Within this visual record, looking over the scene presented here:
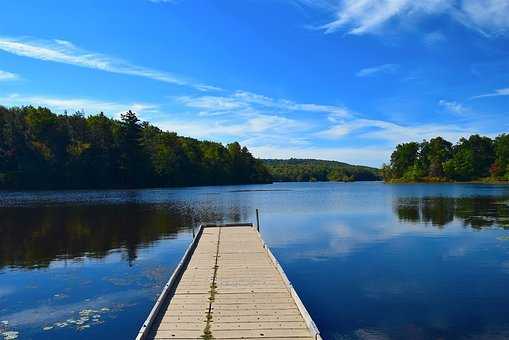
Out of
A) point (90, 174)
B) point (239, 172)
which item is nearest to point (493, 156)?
point (239, 172)

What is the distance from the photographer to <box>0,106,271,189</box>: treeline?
109 metres

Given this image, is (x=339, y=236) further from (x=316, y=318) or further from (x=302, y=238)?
(x=316, y=318)

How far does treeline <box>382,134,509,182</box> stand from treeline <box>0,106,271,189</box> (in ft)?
295

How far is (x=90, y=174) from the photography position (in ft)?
381

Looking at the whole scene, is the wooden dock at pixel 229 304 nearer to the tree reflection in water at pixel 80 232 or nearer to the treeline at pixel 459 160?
the tree reflection in water at pixel 80 232

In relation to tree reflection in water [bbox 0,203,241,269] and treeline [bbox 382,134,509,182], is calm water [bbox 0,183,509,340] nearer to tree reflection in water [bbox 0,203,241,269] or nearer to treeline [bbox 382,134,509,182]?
tree reflection in water [bbox 0,203,241,269]

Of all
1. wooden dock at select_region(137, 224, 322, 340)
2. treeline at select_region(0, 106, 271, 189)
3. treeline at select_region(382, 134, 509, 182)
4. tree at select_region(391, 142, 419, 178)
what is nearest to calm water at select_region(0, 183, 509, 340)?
wooden dock at select_region(137, 224, 322, 340)

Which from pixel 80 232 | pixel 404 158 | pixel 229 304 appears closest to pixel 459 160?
pixel 404 158

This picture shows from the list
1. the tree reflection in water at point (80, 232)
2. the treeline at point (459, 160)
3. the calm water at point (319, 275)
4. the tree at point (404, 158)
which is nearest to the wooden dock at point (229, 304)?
the calm water at point (319, 275)

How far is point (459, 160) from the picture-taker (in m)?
164

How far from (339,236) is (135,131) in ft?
340

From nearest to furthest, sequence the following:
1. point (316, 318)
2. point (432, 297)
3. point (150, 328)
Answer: point (150, 328) → point (316, 318) → point (432, 297)

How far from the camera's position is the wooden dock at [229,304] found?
33.0 ft

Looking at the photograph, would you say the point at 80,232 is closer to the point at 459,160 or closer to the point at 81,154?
the point at 81,154
